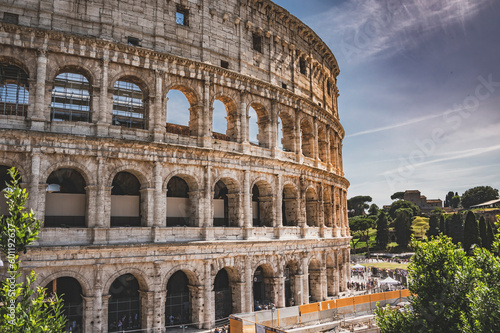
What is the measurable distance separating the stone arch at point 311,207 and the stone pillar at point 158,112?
1246 cm

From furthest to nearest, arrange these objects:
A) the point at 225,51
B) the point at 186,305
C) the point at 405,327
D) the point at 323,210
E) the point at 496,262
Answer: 1. the point at 323,210
2. the point at 225,51
3. the point at 186,305
4. the point at 405,327
5. the point at 496,262

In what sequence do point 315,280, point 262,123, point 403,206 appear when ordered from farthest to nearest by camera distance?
point 403,206, point 315,280, point 262,123

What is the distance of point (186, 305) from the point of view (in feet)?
71.8

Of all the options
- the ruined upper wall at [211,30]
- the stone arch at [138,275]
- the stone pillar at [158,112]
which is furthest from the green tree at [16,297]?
the ruined upper wall at [211,30]

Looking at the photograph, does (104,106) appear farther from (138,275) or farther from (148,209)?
(138,275)

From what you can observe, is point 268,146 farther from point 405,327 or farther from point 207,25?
point 405,327

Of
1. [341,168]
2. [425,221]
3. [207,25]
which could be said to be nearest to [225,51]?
[207,25]

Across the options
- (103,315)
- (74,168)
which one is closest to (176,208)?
(74,168)

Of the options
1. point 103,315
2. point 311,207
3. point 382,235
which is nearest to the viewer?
point 103,315

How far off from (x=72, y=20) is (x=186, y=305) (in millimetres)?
15790

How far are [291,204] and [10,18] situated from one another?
738 inches

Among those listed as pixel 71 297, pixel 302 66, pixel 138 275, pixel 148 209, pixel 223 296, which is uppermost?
pixel 302 66

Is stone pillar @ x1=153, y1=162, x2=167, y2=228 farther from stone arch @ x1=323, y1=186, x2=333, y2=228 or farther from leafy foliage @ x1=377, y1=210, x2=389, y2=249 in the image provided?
leafy foliage @ x1=377, y1=210, x2=389, y2=249

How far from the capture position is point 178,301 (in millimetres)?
21719
